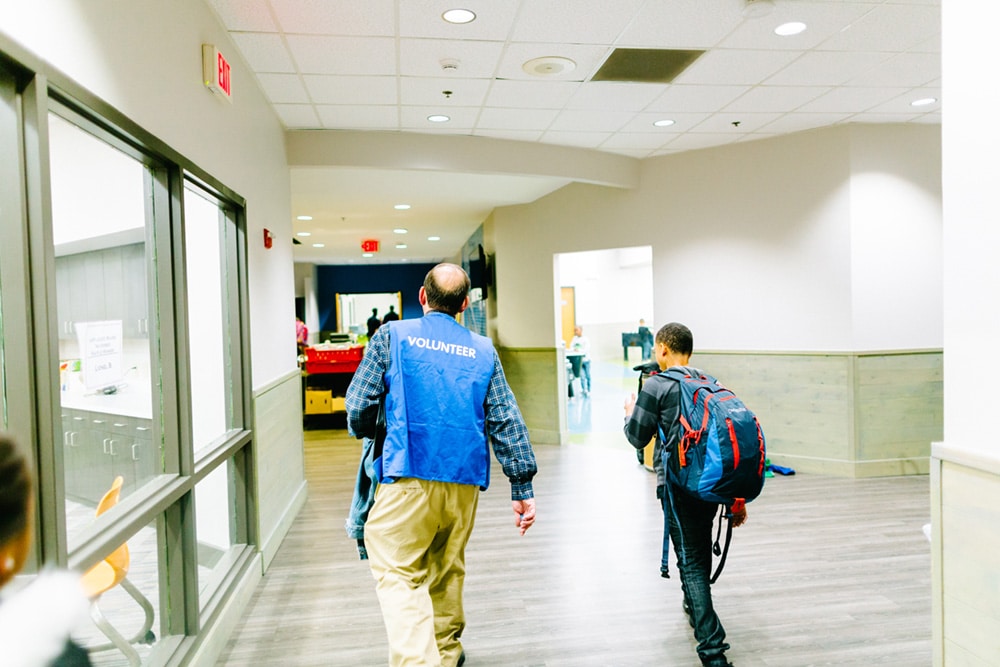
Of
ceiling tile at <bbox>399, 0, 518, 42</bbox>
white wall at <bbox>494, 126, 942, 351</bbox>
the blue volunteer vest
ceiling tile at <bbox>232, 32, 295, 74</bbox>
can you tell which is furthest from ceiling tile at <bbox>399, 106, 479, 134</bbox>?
the blue volunteer vest

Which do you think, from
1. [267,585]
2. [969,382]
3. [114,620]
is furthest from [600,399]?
[969,382]

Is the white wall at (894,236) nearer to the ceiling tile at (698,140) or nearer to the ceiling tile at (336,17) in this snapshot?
the ceiling tile at (698,140)

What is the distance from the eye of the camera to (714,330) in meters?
6.35

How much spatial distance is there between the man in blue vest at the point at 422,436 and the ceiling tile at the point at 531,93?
8.10 ft

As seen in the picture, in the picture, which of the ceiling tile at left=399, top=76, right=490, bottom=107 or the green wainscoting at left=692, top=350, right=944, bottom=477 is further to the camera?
the green wainscoting at left=692, top=350, right=944, bottom=477

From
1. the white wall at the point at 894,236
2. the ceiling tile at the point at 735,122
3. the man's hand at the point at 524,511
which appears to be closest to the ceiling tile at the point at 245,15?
the man's hand at the point at 524,511

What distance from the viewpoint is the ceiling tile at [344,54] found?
3.53m

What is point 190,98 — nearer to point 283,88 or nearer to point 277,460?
point 283,88

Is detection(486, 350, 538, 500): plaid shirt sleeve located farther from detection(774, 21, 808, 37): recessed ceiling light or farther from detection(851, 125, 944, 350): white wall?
detection(851, 125, 944, 350): white wall

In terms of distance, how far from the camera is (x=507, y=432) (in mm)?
2363

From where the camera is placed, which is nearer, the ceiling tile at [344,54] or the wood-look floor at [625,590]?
the wood-look floor at [625,590]

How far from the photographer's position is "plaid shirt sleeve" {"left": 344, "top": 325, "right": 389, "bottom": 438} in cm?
221

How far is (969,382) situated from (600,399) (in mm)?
9505

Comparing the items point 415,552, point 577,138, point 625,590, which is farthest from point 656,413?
point 577,138
